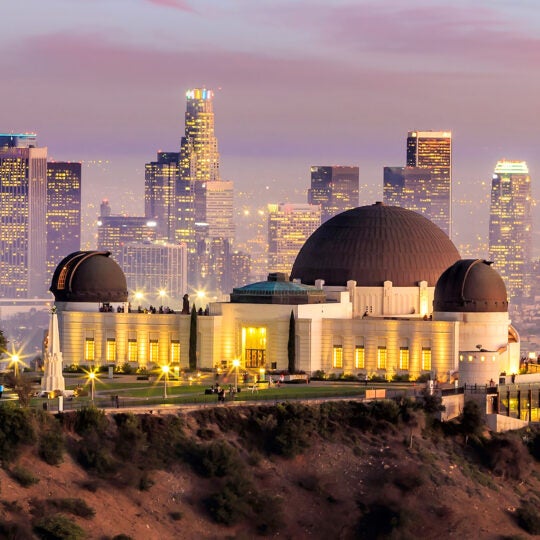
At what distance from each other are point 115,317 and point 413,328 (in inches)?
835

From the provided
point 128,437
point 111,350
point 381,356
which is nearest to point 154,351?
point 111,350

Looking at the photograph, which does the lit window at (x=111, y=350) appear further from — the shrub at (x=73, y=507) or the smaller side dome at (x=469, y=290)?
the shrub at (x=73, y=507)

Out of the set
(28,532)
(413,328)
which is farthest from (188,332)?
(28,532)

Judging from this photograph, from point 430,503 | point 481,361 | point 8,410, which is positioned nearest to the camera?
point 8,410

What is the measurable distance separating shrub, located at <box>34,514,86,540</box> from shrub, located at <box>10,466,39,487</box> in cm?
330

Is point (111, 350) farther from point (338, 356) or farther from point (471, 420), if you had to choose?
point (471, 420)

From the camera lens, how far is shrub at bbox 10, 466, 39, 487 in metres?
101

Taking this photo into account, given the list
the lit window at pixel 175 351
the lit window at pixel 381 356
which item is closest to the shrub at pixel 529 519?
the lit window at pixel 381 356

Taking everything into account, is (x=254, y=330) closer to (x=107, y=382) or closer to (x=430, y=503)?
(x=107, y=382)

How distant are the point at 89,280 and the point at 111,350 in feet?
20.9

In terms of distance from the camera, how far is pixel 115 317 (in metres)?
148

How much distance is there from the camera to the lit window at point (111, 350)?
484ft

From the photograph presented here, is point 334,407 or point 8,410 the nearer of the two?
point 8,410

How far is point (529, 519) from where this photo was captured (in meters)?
115
